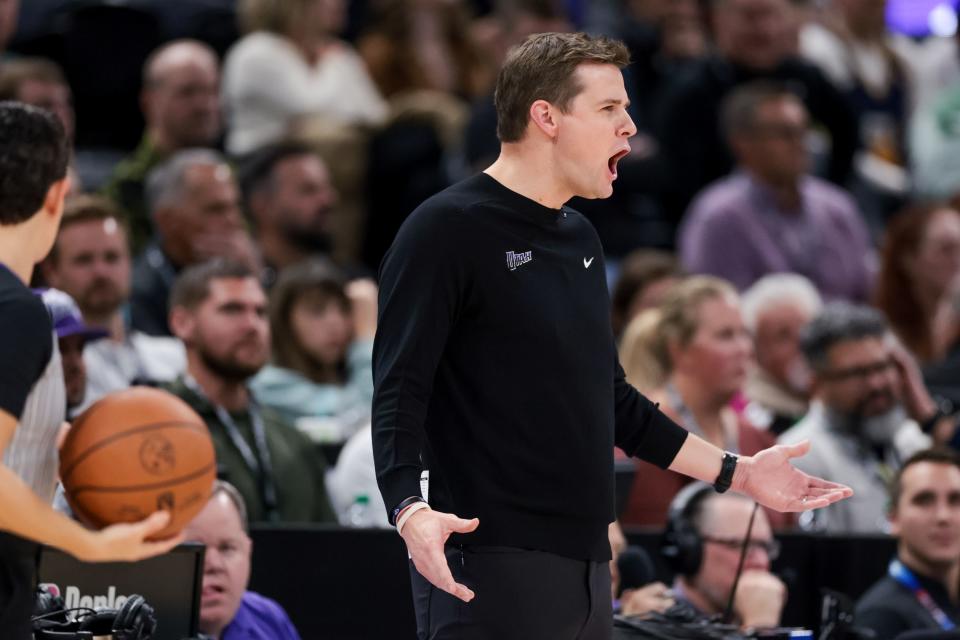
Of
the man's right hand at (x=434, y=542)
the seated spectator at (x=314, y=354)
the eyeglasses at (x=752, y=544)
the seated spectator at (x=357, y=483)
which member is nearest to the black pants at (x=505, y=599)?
the man's right hand at (x=434, y=542)

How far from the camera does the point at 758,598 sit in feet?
18.7

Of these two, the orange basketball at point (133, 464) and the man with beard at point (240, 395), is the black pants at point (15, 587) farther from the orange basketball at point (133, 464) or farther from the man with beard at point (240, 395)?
the man with beard at point (240, 395)

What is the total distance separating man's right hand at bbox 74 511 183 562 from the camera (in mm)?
3082

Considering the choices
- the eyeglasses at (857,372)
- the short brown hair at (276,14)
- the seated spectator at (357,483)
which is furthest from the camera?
the short brown hair at (276,14)

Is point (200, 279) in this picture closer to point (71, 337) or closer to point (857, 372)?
point (71, 337)

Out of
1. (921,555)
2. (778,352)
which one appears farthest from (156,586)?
(778,352)

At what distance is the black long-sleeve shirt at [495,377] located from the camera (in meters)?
3.44

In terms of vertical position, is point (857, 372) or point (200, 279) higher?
point (200, 279)

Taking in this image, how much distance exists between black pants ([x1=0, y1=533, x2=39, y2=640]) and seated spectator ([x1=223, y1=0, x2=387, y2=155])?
20.6 ft

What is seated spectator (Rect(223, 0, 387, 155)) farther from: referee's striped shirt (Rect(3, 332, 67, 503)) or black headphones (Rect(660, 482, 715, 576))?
referee's striped shirt (Rect(3, 332, 67, 503))

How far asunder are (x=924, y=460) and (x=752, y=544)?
2.82 feet

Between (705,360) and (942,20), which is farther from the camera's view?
(942,20)

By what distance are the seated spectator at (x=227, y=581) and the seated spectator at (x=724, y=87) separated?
5.47 m

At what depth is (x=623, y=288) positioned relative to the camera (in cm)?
848
